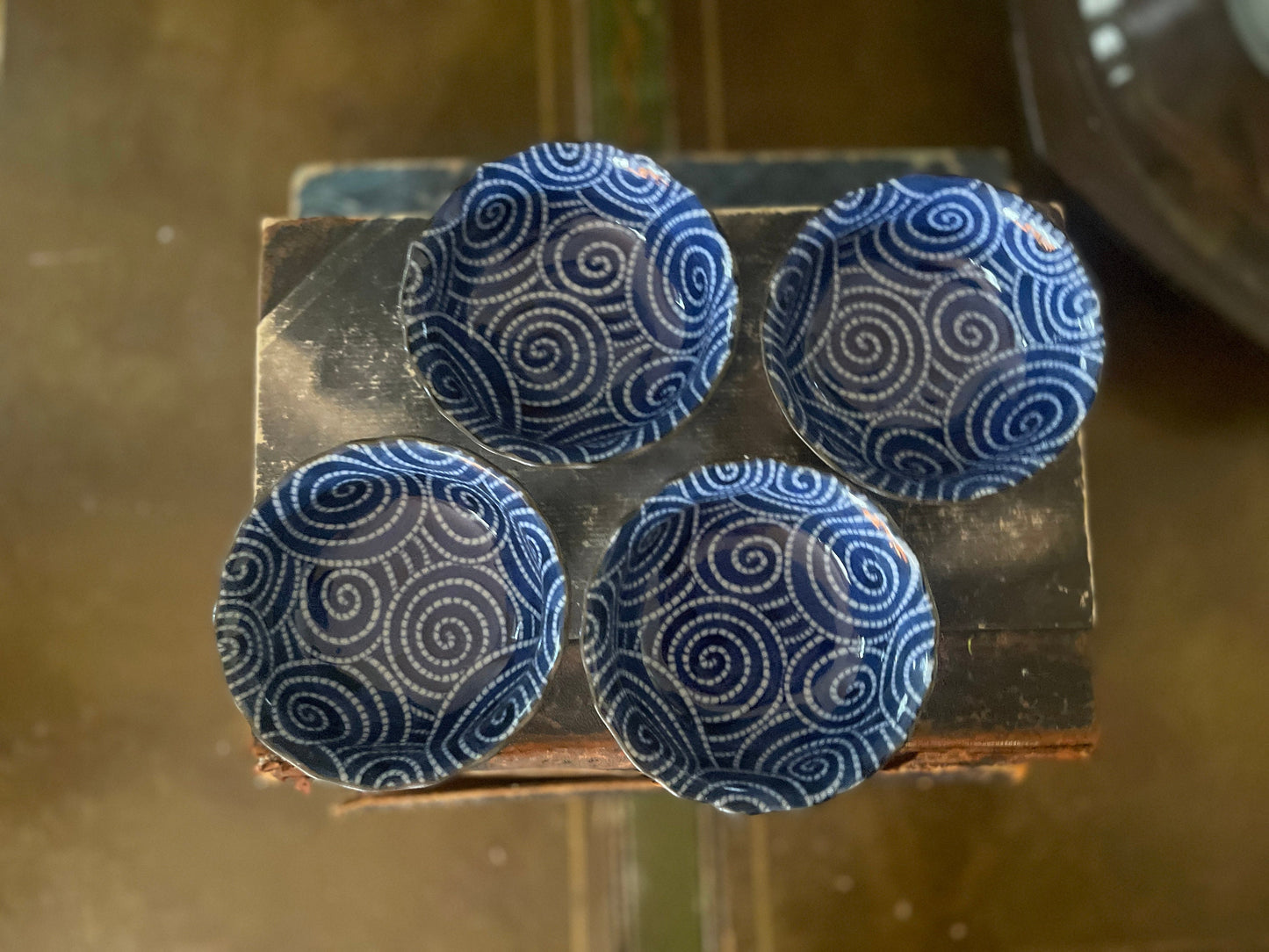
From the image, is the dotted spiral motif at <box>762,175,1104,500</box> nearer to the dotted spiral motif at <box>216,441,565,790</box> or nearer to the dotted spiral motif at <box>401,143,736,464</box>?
the dotted spiral motif at <box>401,143,736,464</box>

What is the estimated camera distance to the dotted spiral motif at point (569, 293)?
77cm

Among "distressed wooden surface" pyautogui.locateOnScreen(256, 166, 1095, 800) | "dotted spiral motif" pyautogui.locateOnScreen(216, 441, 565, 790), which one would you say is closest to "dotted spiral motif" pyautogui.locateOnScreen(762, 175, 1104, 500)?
"distressed wooden surface" pyautogui.locateOnScreen(256, 166, 1095, 800)

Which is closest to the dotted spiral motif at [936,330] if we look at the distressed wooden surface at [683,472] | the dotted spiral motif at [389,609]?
the distressed wooden surface at [683,472]

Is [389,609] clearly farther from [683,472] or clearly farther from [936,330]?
[936,330]

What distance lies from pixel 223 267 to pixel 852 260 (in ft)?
3.34

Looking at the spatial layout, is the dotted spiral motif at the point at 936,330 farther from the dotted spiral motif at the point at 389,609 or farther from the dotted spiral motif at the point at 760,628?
the dotted spiral motif at the point at 389,609

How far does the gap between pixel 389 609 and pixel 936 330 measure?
1.86 feet

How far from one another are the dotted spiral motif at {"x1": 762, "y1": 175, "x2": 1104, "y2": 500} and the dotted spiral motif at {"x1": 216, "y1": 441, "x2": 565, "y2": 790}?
30 centimetres

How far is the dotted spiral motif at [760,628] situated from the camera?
27.3 inches

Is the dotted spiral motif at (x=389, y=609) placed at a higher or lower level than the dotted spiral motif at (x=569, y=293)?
lower

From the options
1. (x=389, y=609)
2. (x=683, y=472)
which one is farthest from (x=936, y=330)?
(x=389, y=609)

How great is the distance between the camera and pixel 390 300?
2.56ft

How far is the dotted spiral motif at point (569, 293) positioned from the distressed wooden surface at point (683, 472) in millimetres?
43

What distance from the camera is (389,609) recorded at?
77 cm
